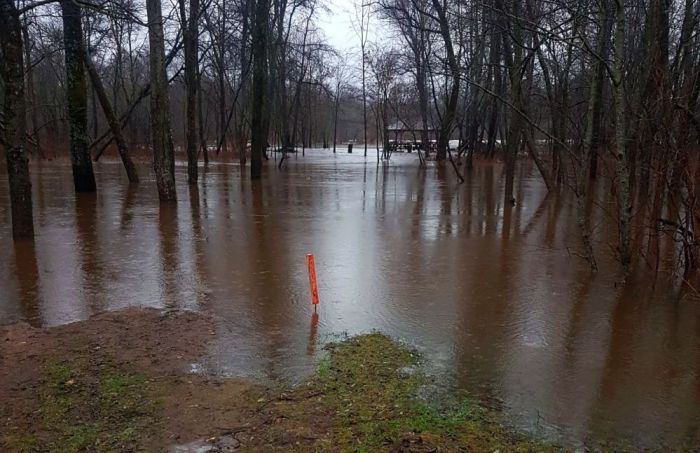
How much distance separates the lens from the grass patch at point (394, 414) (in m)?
3.18

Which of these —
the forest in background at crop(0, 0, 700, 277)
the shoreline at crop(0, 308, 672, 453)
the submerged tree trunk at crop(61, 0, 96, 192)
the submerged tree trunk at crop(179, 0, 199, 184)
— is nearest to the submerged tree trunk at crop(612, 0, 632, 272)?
the forest in background at crop(0, 0, 700, 277)

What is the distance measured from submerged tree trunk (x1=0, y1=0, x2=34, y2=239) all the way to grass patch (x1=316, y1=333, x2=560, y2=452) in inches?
224

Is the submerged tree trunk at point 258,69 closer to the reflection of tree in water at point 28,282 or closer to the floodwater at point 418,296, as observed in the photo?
the floodwater at point 418,296

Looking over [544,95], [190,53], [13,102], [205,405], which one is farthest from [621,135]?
[190,53]

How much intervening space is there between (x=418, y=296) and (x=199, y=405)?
3226mm

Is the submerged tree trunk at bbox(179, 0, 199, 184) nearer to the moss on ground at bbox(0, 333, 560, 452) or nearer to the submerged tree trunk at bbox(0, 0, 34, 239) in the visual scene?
the submerged tree trunk at bbox(0, 0, 34, 239)

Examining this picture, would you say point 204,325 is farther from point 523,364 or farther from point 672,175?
point 672,175

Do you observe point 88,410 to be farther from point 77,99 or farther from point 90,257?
point 77,99

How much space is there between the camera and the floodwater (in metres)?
4.09

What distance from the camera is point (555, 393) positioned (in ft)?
13.1

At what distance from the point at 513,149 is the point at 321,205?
5.06m

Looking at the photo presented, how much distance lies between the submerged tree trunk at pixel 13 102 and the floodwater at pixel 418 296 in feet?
3.53

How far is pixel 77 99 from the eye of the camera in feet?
46.0

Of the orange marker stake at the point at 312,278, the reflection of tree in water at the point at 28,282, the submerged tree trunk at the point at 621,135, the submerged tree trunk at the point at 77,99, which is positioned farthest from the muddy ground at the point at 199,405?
the submerged tree trunk at the point at 77,99
